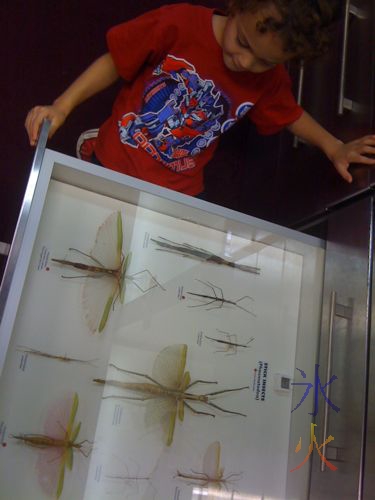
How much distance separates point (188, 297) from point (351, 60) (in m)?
0.62

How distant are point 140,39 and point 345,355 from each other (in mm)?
678

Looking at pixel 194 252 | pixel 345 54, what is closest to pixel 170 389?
pixel 194 252

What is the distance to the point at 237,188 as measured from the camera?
5.33ft

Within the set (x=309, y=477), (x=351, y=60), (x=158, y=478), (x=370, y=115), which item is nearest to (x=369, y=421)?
(x=309, y=477)

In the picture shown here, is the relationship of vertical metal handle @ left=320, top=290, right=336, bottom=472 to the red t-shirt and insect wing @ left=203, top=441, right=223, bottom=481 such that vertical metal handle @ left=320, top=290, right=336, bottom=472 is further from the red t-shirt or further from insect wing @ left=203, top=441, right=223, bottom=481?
the red t-shirt

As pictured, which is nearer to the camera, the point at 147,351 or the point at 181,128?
the point at 147,351

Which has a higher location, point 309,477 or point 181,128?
point 181,128

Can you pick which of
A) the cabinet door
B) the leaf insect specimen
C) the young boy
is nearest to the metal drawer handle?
the cabinet door

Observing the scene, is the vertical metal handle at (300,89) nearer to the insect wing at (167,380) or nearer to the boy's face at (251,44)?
the boy's face at (251,44)

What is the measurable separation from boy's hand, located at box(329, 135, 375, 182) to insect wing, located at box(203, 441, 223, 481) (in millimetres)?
551

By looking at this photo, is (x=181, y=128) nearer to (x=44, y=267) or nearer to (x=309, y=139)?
(x=309, y=139)

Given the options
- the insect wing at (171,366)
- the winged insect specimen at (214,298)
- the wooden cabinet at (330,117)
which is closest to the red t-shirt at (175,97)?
the wooden cabinet at (330,117)

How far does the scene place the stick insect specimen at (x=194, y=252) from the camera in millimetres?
978

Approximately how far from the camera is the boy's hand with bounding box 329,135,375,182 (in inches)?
40.3
